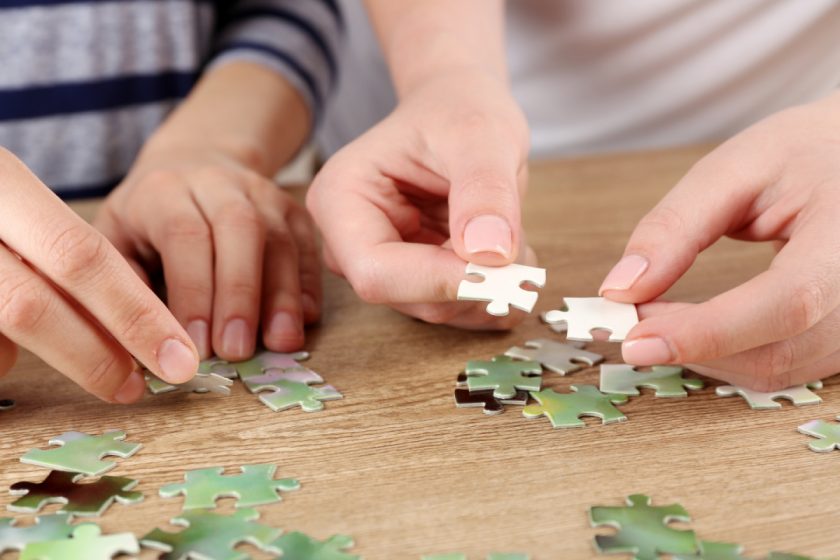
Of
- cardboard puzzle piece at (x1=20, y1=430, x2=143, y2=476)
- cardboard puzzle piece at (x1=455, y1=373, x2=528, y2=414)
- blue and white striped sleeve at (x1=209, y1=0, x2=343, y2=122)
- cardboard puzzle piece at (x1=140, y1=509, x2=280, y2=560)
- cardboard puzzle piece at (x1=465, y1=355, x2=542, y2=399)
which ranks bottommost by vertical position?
cardboard puzzle piece at (x1=140, y1=509, x2=280, y2=560)

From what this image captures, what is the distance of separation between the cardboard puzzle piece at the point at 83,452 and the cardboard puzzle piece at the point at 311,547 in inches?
10.1

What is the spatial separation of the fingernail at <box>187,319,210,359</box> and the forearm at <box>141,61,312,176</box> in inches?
20.3

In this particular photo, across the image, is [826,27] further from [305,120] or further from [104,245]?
[104,245]

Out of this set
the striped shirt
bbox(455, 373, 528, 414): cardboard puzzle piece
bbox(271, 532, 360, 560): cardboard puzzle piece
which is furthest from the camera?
the striped shirt

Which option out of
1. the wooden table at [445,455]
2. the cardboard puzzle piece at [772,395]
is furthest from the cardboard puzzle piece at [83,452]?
the cardboard puzzle piece at [772,395]

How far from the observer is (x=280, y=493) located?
992mm

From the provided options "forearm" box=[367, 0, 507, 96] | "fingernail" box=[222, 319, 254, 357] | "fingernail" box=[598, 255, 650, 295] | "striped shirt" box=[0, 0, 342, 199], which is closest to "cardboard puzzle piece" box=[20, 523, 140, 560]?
"fingernail" box=[222, 319, 254, 357]

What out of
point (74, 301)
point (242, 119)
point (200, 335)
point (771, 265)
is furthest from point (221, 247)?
point (771, 265)

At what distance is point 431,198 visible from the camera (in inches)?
56.9

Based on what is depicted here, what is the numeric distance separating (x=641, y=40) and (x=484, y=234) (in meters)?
1.15

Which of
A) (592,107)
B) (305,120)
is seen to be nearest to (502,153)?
(305,120)

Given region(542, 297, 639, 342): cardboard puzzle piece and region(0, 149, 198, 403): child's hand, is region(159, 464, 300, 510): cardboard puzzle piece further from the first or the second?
region(542, 297, 639, 342): cardboard puzzle piece

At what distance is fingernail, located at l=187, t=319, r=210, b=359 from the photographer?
4.29 feet

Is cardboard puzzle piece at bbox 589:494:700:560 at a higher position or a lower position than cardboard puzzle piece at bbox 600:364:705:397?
lower
